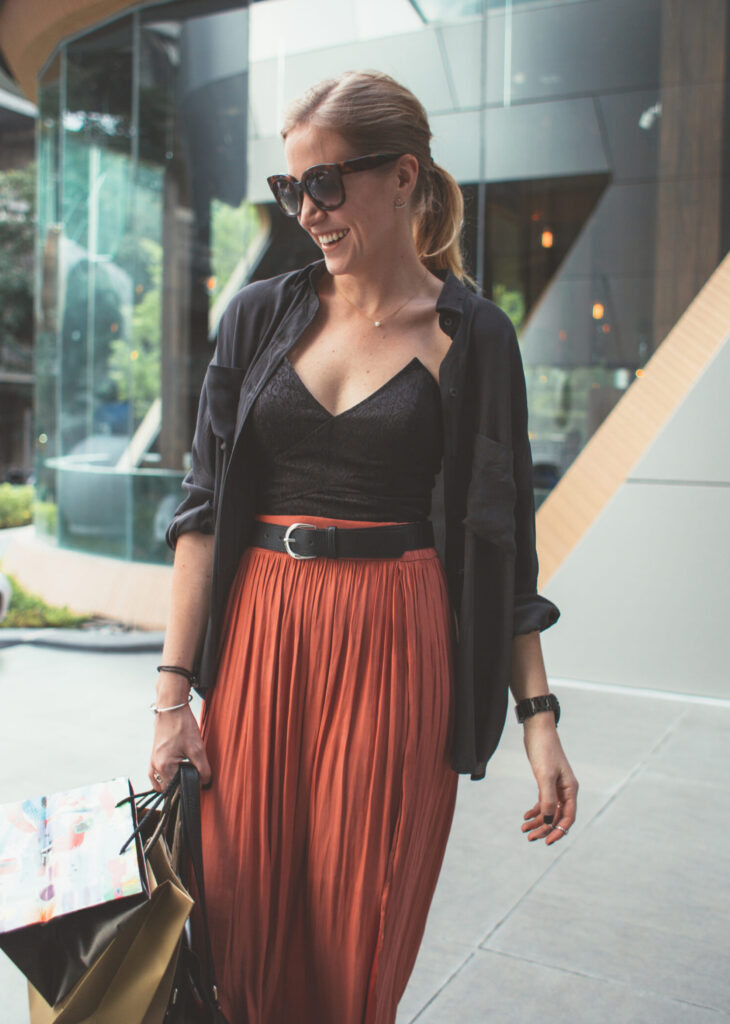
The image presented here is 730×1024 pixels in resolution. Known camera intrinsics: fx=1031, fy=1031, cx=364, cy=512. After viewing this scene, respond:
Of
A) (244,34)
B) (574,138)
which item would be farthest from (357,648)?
(244,34)

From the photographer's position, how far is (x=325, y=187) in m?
1.72

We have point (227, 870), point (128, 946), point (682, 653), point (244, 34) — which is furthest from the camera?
point (244, 34)

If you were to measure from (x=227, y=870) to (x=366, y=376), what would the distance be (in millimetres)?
883

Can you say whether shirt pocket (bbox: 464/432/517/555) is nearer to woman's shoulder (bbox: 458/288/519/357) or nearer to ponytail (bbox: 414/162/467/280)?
woman's shoulder (bbox: 458/288/519/357)

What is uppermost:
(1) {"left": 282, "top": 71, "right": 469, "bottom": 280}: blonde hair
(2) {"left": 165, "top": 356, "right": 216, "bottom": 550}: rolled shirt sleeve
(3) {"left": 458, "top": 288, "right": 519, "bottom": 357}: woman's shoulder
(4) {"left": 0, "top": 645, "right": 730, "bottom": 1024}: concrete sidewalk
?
(1) {"left": 282, "top": 71, "right": 469, "bottom": 280}: blonde hair

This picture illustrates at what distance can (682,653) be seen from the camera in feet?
21.3

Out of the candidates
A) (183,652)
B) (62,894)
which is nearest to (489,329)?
(183,652)

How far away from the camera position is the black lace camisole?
1.76 m

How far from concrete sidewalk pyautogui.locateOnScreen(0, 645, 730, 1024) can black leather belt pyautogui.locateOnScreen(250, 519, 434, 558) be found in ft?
5.50

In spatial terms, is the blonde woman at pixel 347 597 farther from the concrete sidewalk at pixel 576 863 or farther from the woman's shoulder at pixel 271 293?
the concrete sidewalk at pixel 576 863

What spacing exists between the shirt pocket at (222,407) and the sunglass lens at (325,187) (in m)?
0.34

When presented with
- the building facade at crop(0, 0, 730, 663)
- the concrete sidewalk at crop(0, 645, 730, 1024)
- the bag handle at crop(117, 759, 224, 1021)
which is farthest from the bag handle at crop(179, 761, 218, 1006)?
the building facade at crop(0, 0, 730, 663)

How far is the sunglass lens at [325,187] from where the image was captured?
1.71m

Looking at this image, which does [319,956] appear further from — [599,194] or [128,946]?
[599,194]
